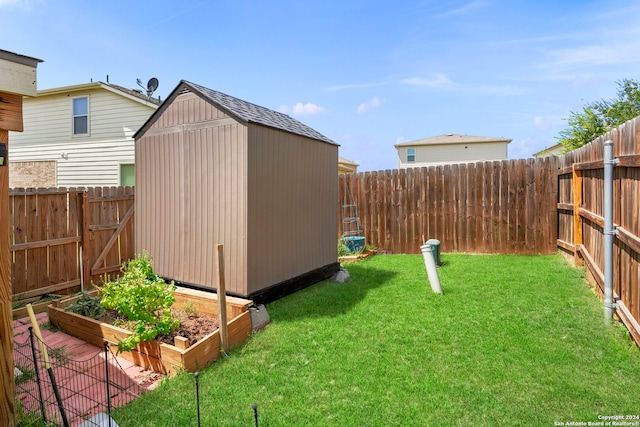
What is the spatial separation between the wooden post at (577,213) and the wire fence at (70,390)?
22.2 feet

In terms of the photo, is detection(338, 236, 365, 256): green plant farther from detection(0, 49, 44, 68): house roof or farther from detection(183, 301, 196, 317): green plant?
detection(0, 49, 44, 68): house roof

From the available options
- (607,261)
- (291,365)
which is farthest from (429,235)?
(291,365)

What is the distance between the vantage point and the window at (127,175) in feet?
36.9

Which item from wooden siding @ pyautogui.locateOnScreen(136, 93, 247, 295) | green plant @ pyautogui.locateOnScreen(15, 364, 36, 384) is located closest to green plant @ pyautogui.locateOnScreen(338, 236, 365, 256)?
wooden siding @ pyautogui.locateOnScreen(136, 93, 247, 295)

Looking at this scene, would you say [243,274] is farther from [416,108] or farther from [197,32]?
[416,108]

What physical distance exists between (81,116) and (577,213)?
14430mm

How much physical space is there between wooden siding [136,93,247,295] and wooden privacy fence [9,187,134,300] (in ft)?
3.66

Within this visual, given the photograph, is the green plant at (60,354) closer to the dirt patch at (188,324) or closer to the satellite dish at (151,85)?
the dirt patch at (188,324)

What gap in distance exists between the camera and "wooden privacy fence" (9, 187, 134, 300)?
213 inches

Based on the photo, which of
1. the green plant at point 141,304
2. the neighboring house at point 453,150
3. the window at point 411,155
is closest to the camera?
the green plant at point 141,304

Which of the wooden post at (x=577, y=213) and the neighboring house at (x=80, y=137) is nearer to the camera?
the wooden post at (x=577, y=213)

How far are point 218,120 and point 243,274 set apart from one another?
6.97 ft

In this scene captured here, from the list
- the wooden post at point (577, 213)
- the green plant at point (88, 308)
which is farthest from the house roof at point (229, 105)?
the wooden post at point (577, 213)

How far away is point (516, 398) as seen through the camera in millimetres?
2598
